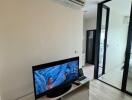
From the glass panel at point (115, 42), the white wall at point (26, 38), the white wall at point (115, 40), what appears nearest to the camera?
the white wall at point (26, 38)

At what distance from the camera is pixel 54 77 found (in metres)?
1.53

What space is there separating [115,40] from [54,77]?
11.5 feet

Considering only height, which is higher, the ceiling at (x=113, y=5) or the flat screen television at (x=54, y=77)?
the ceiling at (x=113, y=5)

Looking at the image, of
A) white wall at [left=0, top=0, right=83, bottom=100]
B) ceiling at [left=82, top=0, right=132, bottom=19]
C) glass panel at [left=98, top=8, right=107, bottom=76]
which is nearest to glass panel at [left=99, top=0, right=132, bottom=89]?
ceiling at [left=82, top=0, right=132, bottom=19]

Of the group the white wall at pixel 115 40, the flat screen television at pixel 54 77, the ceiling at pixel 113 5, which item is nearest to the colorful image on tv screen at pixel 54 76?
the flat screen television at pixel 54 77

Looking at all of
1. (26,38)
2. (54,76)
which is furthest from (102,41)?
(26,38)

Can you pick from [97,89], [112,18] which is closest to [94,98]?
[97,89]

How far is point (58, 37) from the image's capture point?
1973 mm

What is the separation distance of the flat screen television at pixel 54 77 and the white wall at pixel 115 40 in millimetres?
2361

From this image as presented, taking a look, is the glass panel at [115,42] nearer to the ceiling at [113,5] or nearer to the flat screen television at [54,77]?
the ceiling at [113,5]

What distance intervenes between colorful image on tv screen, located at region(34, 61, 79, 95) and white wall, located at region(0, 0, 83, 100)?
0.35 m

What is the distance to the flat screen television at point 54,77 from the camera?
1.36m

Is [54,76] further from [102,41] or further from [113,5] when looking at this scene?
[113,5]

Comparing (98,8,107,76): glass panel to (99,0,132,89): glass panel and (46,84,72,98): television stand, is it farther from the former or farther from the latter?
(46,84,72,98): television stand
